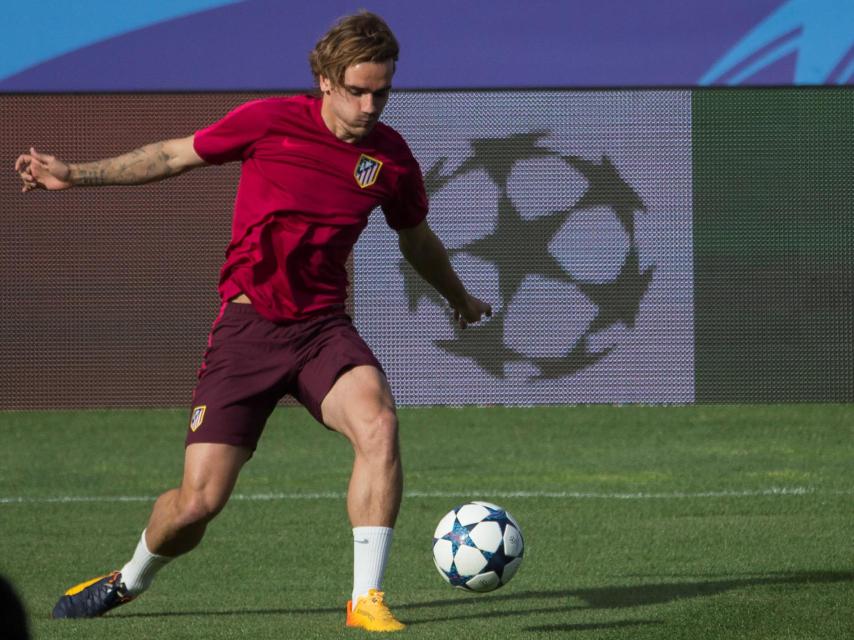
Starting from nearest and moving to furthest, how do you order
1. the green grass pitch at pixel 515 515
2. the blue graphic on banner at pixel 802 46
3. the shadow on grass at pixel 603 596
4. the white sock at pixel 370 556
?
1. the white sock at pixel 370 556
2. the green grass pitch at pixel 515 515
3. the shadow on grass at pixel 603 596
4. the blue graphic on banner at pixel 802 46

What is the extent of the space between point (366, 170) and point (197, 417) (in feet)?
3.21

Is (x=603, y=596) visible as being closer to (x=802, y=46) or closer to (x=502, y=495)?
(x=502, y=495)

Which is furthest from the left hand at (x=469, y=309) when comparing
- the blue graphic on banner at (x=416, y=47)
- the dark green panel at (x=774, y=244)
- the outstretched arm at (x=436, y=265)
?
the blue graphic on banner at (x=416, y=47)

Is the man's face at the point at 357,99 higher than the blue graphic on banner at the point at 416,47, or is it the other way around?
the blue graphic on banner at the point at 416,47

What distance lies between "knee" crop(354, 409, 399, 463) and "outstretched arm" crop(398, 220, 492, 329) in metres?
0.75

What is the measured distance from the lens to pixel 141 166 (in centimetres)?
481

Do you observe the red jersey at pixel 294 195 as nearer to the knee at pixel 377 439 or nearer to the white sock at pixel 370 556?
the knee at pixel 377 439

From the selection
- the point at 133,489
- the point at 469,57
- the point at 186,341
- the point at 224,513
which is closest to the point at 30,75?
the point at 186,341

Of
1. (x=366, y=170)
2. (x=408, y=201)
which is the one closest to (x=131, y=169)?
(x=366, y=170)

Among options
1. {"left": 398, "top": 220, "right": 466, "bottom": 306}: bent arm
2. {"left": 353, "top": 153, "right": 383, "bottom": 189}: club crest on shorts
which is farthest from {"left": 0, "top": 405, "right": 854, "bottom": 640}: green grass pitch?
{"left": 353, "top": 153, "right": 383, "bottom": 189}: club crest on shorts

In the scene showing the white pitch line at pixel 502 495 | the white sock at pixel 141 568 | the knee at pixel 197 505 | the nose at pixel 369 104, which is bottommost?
the white pitch line at pixel 502 495

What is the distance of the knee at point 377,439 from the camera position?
4.59m

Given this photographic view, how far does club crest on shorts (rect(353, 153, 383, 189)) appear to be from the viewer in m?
4.86

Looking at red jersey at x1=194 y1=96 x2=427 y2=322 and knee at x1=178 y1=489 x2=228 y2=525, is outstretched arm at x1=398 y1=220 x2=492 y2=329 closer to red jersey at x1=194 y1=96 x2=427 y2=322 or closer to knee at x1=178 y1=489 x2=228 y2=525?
red jersey at x1=194 y1=96 x2=427 y2=322
